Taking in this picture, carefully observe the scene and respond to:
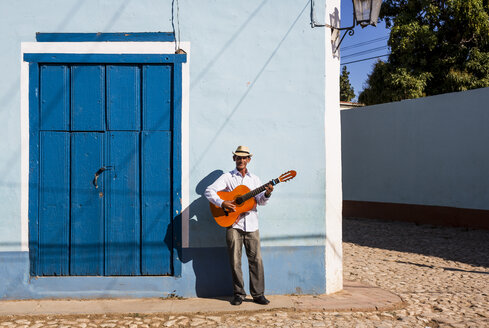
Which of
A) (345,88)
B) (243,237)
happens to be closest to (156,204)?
(243,237)

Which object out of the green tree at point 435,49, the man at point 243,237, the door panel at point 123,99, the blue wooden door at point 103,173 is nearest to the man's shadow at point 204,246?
the blue wooden door at point 103,173

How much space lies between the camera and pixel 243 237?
4.89 m

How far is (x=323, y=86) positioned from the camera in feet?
17.1

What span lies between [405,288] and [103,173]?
392 cm

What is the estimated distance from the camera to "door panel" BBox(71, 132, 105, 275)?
5.04 m

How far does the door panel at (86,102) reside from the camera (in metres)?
5.07

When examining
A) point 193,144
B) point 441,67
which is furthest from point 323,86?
point 441,67

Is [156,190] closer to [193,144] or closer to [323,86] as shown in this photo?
[193,144]

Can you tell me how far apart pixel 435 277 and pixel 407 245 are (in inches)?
102

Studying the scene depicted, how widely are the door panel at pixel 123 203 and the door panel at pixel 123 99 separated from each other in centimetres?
13

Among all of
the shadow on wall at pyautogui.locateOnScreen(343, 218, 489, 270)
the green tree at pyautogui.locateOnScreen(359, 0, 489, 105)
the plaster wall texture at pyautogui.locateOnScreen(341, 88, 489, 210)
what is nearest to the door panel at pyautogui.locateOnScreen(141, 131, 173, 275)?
the shadow on wall at pyautogui.locateOnScreen(343, 218, 489, 270)

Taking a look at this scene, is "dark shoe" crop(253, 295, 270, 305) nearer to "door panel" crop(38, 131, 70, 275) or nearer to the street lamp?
"door panel" crop(38, 131, 70, 275)

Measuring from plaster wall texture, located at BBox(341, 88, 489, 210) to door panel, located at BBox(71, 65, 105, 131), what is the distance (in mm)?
8182

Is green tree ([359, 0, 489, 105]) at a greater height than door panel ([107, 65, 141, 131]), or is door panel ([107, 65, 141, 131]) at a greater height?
green tree ([359, 0, 489, 105])
